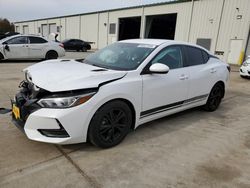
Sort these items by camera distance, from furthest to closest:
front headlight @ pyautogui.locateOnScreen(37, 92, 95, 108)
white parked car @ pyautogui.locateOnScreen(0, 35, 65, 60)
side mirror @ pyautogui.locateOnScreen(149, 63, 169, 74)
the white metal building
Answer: the white metal building, white parked car @ pyautogui.locateOnScreen(0, 35, 65, 60), side mirror @ pyautogui.locateOnScreen(149, 63, 169, 74), front headlight @ pyautogui.locateOnScreen(37, 92, 95, 108)

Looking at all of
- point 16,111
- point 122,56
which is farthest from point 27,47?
point 16,111

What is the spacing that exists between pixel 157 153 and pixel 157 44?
1.73m

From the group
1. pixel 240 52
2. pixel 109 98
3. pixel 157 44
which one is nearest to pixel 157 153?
pixel 109 98

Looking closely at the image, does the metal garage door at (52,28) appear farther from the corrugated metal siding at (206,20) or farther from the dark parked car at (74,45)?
the corrugated metal siding at (206,20)

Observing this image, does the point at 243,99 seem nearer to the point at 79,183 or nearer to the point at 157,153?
the point at 157,153

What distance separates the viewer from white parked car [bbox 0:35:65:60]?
33.0 ft

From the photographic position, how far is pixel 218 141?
3.41 metres

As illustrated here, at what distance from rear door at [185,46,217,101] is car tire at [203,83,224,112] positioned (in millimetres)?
226

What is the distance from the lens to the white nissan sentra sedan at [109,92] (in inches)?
99.7

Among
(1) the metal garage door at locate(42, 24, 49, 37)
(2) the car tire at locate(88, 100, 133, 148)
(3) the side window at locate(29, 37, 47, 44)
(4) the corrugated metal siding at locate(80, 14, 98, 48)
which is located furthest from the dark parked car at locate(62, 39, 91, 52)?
(1) the metal garage door at locate(42, 24, 49, 37)

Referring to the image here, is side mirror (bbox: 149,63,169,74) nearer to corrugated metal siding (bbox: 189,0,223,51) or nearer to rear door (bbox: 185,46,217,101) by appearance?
rear door (bbox: 185,46,217,101)

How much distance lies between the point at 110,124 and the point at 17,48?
30.1 feet

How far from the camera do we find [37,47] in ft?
35.2

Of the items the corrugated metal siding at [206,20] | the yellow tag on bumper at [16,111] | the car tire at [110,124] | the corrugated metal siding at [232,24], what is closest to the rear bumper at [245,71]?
the corrugated metal siding at [232,24]
